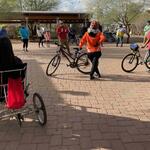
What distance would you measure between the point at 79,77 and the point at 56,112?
4031mm

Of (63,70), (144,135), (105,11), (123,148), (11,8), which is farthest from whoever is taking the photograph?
(105,11)

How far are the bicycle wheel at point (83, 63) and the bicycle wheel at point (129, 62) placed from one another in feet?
3.88

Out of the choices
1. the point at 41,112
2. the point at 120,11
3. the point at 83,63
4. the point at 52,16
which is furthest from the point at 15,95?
the point at 120,11

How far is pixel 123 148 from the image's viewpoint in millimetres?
5355

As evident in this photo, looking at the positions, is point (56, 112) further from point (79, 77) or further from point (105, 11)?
point (105, 11)

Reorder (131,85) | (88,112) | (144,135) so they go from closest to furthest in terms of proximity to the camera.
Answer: (144,135)
(88,112)
(131,85)

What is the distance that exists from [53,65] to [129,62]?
2.45m

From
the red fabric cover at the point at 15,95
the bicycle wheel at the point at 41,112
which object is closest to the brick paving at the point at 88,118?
the bicycle wheel at the point at 41,112

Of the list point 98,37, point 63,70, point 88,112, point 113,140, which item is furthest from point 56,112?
point 63,70

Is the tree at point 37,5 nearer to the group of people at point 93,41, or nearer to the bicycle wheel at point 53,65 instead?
the bicycle wheel at point 53,65

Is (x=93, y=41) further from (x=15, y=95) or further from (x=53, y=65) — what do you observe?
(x=15, y=95)

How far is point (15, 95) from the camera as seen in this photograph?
19.4 ft

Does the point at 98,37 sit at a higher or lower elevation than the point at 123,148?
higher

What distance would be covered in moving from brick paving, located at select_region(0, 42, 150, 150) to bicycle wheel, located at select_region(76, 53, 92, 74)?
0.91 meters
